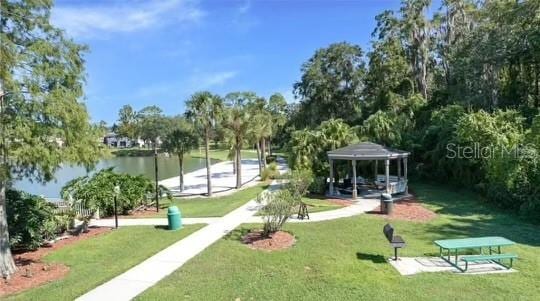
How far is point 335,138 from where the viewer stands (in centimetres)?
2319

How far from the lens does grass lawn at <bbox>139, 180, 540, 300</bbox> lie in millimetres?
7746

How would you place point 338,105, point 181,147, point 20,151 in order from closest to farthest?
point 20,151
point 181,147
point 338,105

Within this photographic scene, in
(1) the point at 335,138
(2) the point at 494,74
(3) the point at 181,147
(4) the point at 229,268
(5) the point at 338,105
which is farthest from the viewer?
(5) the point at 338,105

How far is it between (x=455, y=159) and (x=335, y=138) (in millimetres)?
6299

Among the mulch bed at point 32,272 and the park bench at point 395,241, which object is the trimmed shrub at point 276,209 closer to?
the park bench at point 395,241

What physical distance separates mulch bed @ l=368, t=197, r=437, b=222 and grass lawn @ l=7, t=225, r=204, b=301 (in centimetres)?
689

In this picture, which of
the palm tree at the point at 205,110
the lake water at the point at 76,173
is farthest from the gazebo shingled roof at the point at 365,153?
the lake water at the point at 76,173

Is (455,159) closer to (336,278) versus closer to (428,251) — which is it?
(428,251)

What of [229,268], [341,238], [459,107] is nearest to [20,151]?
[229,268]

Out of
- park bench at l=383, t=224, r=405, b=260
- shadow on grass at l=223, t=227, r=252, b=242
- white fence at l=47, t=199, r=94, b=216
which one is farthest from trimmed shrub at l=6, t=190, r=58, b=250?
park bench at l=383, t=224, r=405, b=260

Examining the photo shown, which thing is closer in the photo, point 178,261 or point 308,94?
point 178,261

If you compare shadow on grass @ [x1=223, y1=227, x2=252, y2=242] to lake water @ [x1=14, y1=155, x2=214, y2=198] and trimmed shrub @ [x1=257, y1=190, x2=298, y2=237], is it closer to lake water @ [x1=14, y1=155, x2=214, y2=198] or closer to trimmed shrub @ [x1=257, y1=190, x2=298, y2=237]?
trimmed shrub @ [x1=257, y1=190, x2=298, y2=237]

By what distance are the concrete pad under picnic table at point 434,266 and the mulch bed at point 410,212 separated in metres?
4.86

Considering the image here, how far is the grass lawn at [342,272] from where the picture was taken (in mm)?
7746
